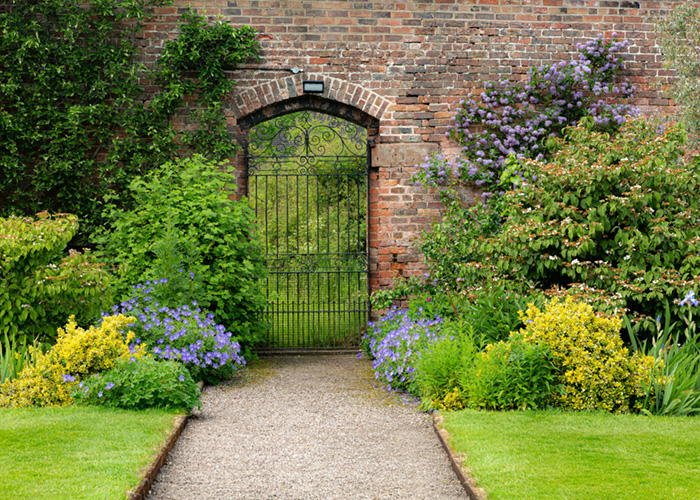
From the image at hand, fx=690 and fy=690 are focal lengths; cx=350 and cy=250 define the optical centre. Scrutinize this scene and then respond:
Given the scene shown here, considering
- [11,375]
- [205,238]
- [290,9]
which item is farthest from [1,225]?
[290,9]

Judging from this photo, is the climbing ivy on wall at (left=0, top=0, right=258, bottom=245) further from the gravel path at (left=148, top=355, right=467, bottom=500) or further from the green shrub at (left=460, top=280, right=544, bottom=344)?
the green shrub at (left=460, top=280, right=544, bottom=344)

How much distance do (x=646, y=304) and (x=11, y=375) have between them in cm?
552

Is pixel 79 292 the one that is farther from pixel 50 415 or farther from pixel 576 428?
pixel 576 428

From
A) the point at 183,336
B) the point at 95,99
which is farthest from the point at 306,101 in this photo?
the point at 183,336

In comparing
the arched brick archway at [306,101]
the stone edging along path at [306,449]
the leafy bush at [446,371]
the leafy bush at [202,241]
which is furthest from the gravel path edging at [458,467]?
the arched brick archway at [306,101]

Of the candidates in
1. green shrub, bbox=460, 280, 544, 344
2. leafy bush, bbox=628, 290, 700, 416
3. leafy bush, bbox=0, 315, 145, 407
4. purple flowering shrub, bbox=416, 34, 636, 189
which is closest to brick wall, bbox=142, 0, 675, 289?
purple flowering shrub, bbox=416, 34, 636, 189

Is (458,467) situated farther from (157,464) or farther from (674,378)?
(674,378)

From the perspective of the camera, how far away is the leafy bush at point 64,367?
18.1ft

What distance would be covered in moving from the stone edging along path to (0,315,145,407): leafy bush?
88 cm

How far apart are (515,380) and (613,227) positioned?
198cm

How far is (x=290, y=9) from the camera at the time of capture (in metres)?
8.96

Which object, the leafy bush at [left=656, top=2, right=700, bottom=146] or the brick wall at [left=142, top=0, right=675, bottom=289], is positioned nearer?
the leafy bush at [left=656, top=2, right=700, bottom=146]

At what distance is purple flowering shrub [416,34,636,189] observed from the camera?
9016 millimetres

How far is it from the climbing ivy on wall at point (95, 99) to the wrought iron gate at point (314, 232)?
1139 millimetres
